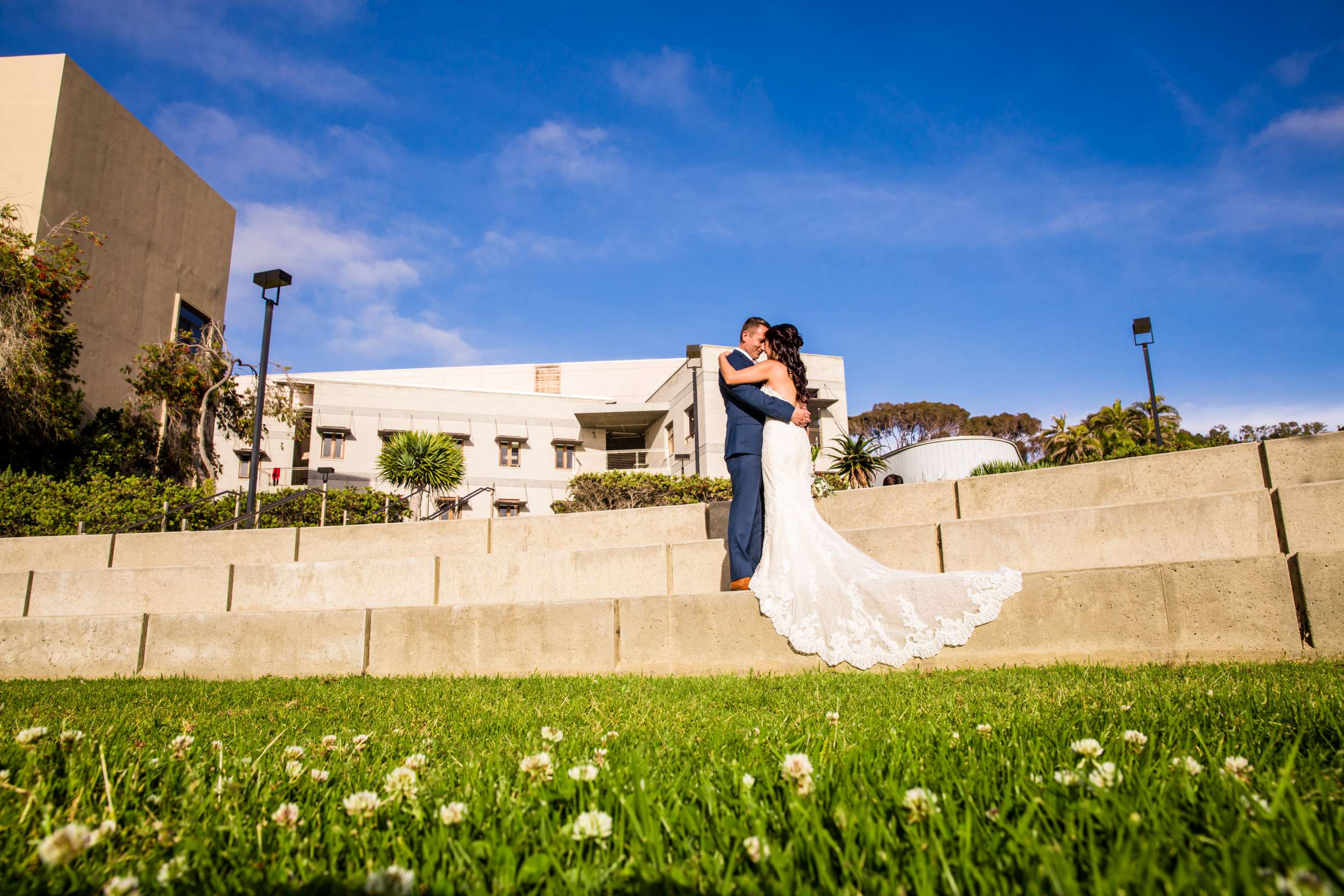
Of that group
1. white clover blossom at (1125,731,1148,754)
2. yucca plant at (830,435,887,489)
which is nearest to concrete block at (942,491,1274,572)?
white clover blossom at (1125,731,1148,754)

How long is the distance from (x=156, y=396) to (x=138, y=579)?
14.5m

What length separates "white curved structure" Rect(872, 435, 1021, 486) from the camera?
48.3 ft

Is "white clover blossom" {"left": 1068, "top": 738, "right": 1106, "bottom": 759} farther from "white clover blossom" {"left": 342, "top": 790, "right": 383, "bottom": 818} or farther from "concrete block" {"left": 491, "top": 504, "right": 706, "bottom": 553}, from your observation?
"concrete block" {"left": 491, "top": 504, "right": 706, "bottom": 553}

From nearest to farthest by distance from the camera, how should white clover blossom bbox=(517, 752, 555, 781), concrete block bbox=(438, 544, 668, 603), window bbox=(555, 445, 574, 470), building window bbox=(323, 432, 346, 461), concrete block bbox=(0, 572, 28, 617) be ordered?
1. white clover blossom bbox=(517, 752, 555, 781)
2. concrete block bbox=(438, 544, 668, 603)
3. concrete block bbox=(0, 572, 28, 617)
4. building window bbox=(323, 432, 346, 461)
5. window bbox=(555, 445, 574, 470)

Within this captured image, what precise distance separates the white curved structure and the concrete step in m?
9.68

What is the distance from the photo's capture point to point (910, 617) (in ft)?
17.1

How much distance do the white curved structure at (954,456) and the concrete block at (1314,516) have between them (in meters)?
8.70

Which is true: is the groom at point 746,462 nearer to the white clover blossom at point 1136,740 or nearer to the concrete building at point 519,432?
the white clover blossom at point 1136,740

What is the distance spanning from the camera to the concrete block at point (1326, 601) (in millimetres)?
4367

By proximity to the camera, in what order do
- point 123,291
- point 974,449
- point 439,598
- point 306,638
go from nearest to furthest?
point 306,638 < point 439,598 < point 974,449 < point 123,291

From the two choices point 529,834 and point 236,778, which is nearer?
point 529,834

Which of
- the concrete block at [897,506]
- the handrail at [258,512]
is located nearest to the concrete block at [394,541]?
the handrail at [258,512]

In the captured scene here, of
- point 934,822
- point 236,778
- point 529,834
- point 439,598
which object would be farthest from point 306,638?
point 934,822

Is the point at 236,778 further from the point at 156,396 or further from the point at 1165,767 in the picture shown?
the point at 156,396
